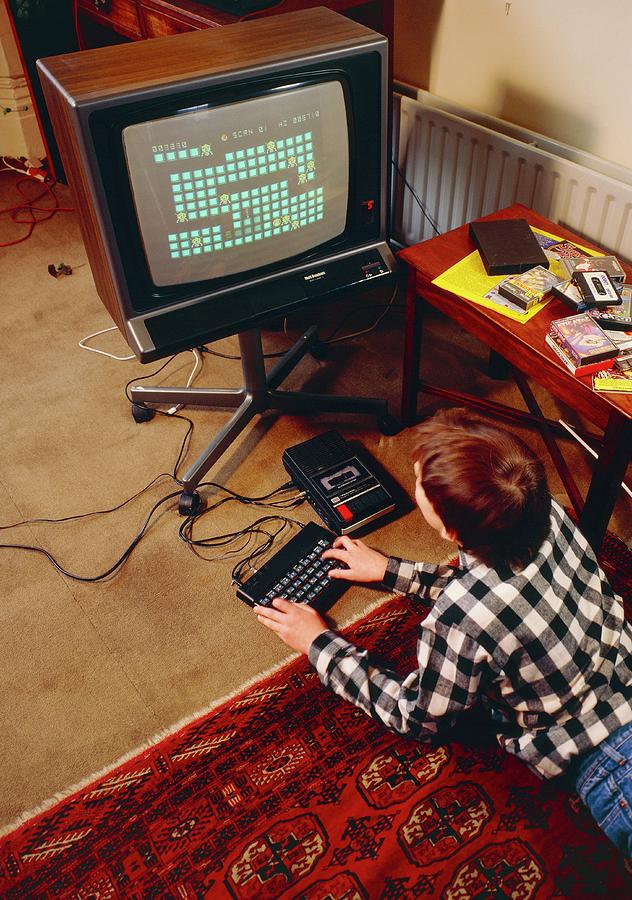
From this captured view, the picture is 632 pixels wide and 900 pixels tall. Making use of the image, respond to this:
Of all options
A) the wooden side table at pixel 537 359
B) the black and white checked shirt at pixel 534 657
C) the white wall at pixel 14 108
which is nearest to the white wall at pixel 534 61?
the wooden side table at pixel 537 359

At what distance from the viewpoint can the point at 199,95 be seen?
1396 millimetres

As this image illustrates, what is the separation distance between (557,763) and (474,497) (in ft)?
1.65

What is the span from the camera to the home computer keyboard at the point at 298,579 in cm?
165

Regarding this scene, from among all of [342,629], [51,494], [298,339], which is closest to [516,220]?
[298,339]

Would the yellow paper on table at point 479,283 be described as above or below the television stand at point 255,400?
above

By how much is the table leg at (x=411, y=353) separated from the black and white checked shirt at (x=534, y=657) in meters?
0.73

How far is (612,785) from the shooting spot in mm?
1195

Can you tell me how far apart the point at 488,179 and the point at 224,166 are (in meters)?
0.96

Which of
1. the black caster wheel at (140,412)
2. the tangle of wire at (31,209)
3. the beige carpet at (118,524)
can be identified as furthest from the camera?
the tangle of wire at (31,209)

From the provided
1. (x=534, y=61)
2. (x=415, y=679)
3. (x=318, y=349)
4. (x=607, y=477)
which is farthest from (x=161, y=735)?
(x=534, y=61)

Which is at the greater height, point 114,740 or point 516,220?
point 516,220

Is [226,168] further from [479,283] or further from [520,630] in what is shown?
[520,630]

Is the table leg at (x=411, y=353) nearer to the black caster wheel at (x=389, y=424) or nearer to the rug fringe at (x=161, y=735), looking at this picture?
the black caster wheel at (x=389, y=424)

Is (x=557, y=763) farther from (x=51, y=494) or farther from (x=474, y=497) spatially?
(x=51, y=494)
